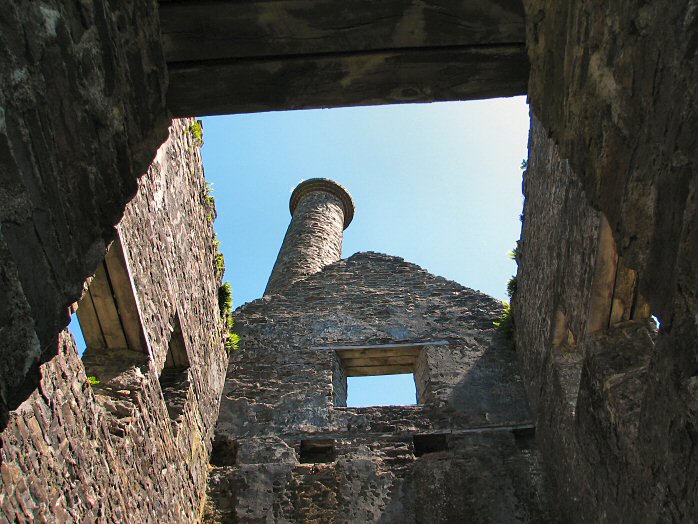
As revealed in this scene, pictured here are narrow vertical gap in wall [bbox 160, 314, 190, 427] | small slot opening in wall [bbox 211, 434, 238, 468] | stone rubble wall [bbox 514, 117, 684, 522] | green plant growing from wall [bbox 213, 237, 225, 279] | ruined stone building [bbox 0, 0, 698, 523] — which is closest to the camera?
ruined stone building [bbox 0, 0, 698, 523]

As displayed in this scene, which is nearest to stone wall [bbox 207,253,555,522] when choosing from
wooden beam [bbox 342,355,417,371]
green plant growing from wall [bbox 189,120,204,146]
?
wooden beam [bbox 342,355,417,371]

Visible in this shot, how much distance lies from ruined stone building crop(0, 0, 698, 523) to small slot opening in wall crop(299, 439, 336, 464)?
0.05 feet

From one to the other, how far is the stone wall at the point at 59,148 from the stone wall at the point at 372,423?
15.1ft

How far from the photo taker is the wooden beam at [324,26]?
2.88 meters

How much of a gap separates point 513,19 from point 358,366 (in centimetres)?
621

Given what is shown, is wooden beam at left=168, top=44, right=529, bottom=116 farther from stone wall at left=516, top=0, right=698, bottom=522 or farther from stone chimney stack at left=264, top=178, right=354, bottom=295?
stone chimney stack at left=264, top=178, right=354, bottom=295

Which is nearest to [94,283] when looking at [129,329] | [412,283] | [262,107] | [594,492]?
[129,329]

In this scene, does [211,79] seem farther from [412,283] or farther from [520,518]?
[412,283]

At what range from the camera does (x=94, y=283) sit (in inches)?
199

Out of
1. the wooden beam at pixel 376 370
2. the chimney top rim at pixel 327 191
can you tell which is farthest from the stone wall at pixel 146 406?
the chimney top rim at pixel 327 191

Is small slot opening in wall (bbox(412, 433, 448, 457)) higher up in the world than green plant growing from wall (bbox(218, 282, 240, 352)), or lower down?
lower down

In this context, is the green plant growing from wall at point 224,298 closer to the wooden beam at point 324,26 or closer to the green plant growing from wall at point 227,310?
the green plant growing from wall at point 227,310

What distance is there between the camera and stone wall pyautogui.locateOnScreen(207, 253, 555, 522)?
257 inches

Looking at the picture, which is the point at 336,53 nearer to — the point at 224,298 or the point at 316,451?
the point at 316,451
